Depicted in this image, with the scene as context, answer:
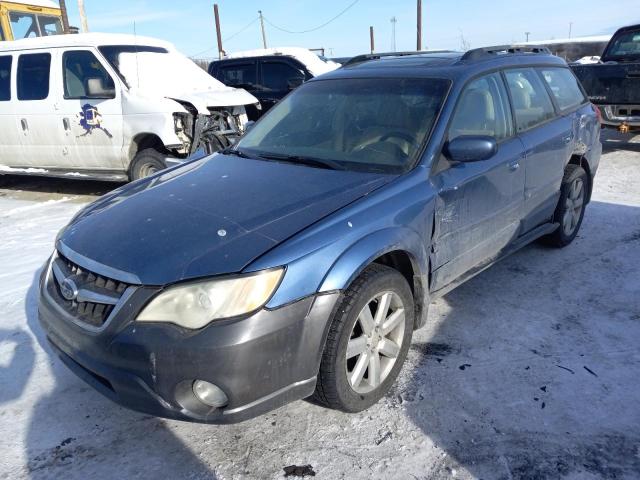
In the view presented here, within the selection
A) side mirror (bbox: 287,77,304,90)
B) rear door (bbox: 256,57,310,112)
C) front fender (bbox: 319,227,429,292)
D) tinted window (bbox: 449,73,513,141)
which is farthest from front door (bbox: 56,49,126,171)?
front fender (bbox: 319,227,429,292)

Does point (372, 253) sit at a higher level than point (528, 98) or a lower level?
lower

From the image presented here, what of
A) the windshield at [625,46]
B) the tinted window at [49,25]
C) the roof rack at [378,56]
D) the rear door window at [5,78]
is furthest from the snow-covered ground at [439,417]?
the tinted window at [49,25]

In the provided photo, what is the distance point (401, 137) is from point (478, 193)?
24.1 inches

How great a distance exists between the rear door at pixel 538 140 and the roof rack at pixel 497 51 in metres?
0.19

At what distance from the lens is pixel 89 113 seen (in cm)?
671

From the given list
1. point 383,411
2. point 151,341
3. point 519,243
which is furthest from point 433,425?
point 519,243

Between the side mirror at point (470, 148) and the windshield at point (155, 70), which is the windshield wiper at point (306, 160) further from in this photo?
Answer: the windshield at point (155, 70)

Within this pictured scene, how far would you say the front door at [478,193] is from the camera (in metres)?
3.07

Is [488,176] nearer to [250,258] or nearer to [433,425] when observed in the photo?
[433,425]

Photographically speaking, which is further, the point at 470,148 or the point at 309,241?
the point at 470,148

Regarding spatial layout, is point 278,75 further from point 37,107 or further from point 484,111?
point 484,111

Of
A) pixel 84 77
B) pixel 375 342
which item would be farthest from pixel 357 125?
pixel 84 77

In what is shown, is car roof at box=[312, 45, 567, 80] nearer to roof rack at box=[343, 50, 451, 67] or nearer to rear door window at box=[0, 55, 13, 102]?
roof rack at box=[343, 50, 451, 67]

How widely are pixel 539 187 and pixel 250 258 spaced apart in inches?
109
